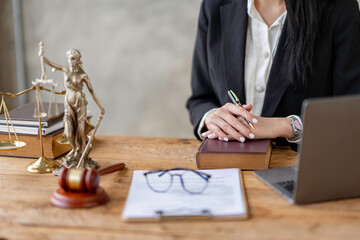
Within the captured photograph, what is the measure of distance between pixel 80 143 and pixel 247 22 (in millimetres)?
942

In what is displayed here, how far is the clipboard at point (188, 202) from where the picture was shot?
1.06 metres

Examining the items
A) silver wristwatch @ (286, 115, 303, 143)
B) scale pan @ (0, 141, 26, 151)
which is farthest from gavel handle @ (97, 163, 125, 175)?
silver wristwatch @ (286, 115, 303, 143)

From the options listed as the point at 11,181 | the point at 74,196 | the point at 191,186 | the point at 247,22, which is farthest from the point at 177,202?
the point at 247,22

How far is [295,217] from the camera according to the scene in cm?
107

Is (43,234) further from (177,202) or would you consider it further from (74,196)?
(177,202)

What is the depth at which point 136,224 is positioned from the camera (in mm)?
1048

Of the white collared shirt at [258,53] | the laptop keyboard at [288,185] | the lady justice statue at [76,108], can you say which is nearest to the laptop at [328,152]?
the laptop keyboard at [288,185]

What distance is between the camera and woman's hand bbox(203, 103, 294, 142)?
4.98ft

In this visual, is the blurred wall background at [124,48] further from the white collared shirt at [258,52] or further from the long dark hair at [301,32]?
the long dark hair at [301,32]

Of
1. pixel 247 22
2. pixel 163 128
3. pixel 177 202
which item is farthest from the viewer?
pixel 163 128

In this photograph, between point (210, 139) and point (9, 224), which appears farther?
point (210, 139)

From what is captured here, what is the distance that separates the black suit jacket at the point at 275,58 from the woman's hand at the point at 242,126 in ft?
0.82

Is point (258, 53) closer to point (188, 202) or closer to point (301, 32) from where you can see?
point (301, 32)

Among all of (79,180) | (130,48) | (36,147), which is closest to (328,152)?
(79,180)
